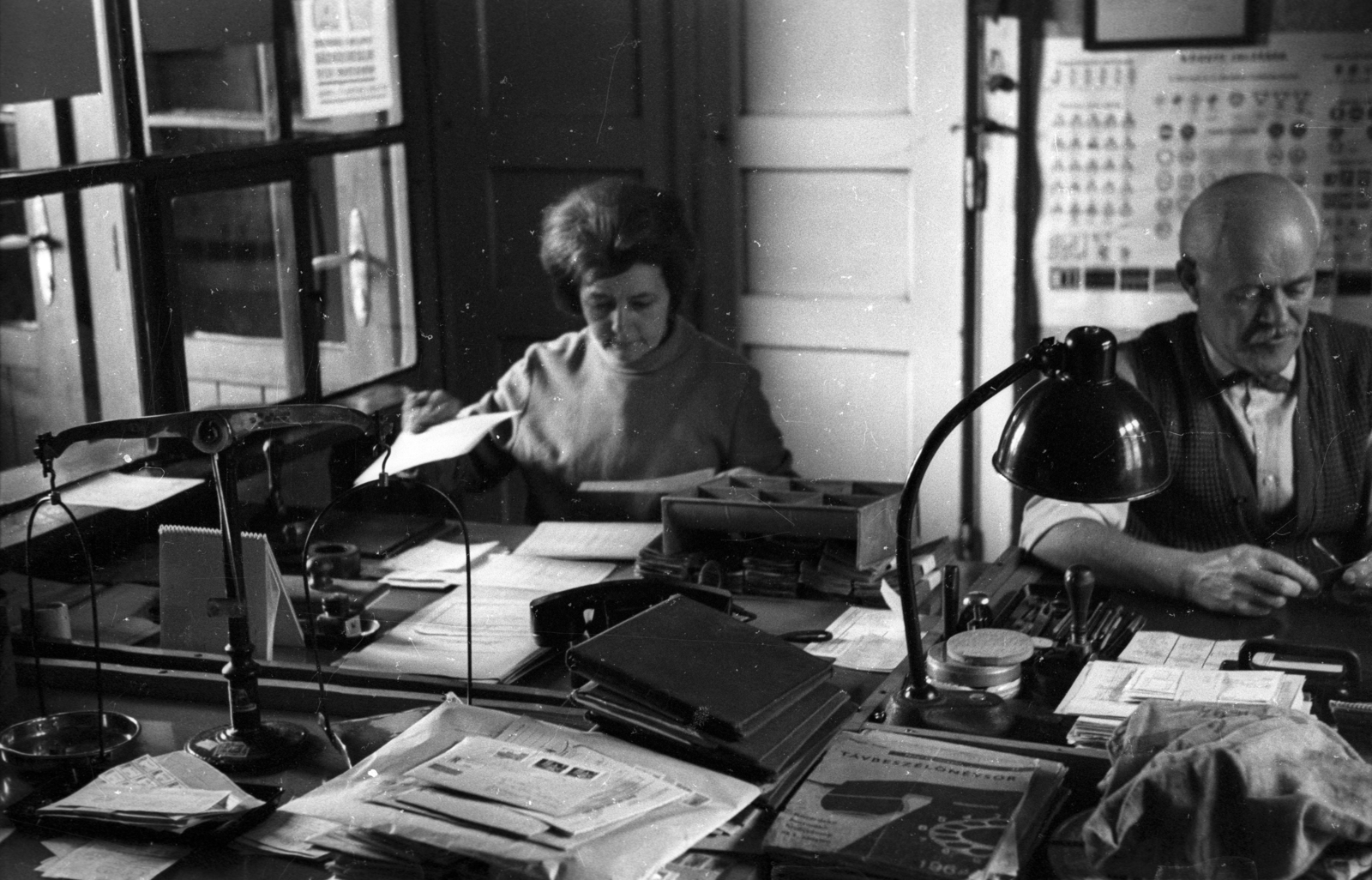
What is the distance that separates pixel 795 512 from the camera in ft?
7.76

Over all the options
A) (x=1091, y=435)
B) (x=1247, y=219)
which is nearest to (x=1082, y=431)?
(x=1091, y=435)

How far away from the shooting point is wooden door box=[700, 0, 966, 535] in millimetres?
2885

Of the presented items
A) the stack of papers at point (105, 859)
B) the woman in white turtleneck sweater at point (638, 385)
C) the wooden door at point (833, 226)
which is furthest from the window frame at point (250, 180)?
the stack of papers at point (105, 859)

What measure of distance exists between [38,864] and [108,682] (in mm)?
562

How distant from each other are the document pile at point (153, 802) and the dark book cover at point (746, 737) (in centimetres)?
42

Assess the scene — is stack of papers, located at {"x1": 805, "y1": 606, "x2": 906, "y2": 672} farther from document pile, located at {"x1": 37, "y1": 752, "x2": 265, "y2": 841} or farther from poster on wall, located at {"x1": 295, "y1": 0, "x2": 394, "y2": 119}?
poster on wall, located at {"x1": 295, "y1": 0, "x2": 394, "y2": 119}

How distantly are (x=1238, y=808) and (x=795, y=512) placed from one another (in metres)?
1.02

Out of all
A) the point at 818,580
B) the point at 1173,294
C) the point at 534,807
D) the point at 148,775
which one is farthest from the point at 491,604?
the point at 1173,294

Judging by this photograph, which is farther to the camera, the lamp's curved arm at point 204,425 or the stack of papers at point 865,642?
the stack of papers at point 865,642

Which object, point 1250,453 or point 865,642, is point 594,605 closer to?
point 865,642

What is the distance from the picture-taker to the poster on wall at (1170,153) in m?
3.26

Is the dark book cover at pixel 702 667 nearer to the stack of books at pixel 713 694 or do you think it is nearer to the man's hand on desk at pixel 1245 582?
the stack of books at pixel 713 694

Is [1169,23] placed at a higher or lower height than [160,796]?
higher

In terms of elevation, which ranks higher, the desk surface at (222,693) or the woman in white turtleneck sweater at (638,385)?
the woman in white turtleneck sweater at (638,385)
